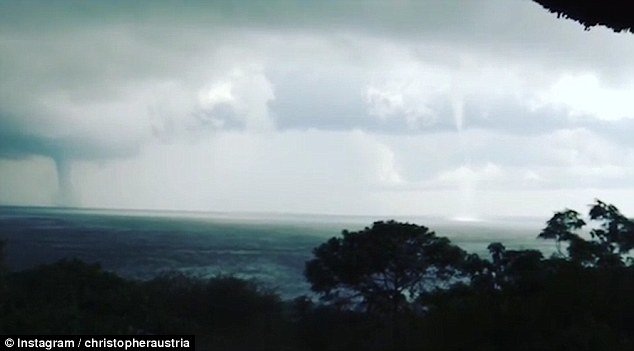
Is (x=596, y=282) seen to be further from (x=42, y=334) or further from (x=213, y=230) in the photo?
(x=213, y=230)

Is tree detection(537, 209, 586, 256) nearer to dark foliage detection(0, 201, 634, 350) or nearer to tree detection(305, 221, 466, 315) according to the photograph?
dark foliage detection(0, 201, 634, 350)

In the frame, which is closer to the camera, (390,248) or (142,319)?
(142,319)

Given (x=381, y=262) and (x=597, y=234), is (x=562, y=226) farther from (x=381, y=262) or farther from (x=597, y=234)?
(x=381, y=262)

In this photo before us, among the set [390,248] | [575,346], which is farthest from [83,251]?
[575,346]

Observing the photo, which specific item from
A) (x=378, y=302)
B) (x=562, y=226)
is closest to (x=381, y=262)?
(x=378, y=302)

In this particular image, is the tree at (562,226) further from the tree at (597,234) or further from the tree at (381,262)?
the tree at (381,262)

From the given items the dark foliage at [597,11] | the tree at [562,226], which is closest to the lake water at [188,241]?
the tree at [562,226]

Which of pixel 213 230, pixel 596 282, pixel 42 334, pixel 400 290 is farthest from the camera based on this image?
pixel 213 230
